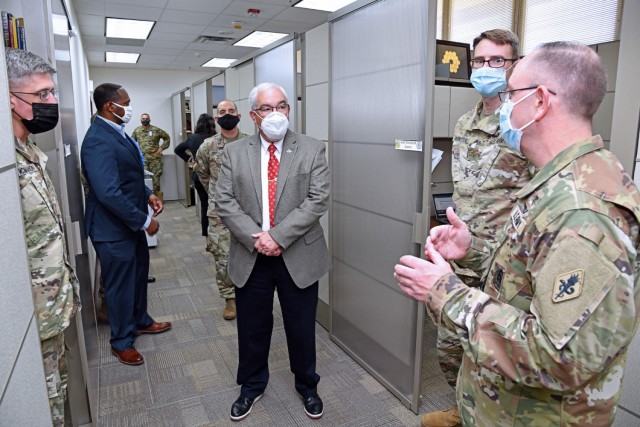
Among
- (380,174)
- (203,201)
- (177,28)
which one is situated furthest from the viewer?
(177,28)

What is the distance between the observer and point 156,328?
2.84 metres

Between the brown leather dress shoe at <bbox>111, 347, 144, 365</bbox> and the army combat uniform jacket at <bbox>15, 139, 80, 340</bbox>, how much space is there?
1185 mm

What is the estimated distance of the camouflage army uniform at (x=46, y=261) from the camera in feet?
4.16

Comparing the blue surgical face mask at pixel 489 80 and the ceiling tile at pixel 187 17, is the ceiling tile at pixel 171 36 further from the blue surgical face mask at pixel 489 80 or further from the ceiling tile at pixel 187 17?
the blue surgical face mask at pixel 489 80

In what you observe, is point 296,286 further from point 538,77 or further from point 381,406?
point 538,77

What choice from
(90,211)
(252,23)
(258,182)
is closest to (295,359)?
(258,182)

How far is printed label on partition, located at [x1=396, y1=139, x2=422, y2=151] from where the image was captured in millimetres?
1831

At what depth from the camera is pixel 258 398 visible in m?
2.11

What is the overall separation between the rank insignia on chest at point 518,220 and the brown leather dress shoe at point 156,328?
2.49 meters

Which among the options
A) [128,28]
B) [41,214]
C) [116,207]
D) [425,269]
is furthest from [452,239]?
[128,28]

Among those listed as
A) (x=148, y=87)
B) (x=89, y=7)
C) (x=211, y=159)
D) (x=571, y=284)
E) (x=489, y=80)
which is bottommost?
(x=571, y=284)

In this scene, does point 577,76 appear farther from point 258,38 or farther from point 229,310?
point 258,38

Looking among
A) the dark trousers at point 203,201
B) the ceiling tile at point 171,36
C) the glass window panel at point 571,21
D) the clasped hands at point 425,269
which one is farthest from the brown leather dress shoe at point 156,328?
the ceiling tile at point 171,36

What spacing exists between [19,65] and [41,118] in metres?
0.16
